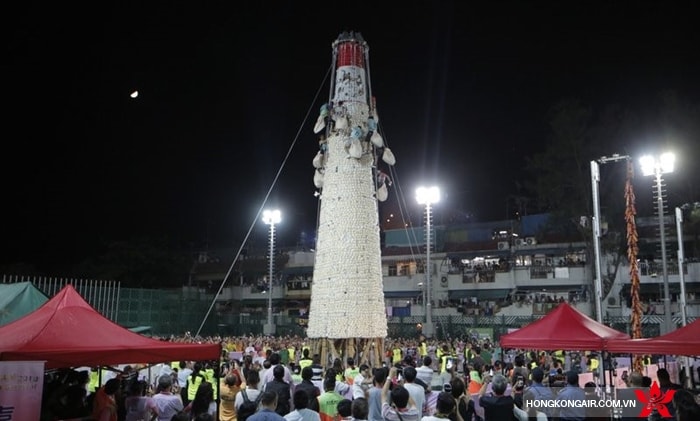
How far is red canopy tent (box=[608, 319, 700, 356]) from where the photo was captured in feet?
27.2

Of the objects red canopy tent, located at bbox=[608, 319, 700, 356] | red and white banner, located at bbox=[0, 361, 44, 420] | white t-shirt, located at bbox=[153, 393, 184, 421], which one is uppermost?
red canopy tent, located at bbox=[608, 319, 700, 356]

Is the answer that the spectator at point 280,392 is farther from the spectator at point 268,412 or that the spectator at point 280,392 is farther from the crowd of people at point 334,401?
the spectator at point 268,412

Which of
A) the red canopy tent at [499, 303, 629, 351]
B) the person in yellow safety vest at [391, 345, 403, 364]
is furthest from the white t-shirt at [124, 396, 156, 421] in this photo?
the person in yellow safety vest at [391, 345, 403, 364]

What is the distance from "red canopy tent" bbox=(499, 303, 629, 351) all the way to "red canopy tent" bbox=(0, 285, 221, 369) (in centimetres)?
631

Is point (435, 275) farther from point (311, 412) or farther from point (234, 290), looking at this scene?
point (311, 412)

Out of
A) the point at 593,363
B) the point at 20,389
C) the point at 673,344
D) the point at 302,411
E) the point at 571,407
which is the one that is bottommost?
the point at 593,363

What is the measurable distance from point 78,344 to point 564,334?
841 centimetres

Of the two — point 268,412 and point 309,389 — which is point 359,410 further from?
point 309,389

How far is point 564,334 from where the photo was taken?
1138 cm

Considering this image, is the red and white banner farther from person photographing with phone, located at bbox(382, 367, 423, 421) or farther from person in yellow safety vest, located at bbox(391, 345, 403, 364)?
person in yellow safety vest, located at bbox(391, 345, 403, 364)

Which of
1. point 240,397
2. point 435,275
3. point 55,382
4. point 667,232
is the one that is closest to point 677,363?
point 240,397

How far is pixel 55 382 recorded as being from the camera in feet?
30.1

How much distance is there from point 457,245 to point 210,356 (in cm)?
3885

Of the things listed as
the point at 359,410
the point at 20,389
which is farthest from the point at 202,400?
the point at 359,410
